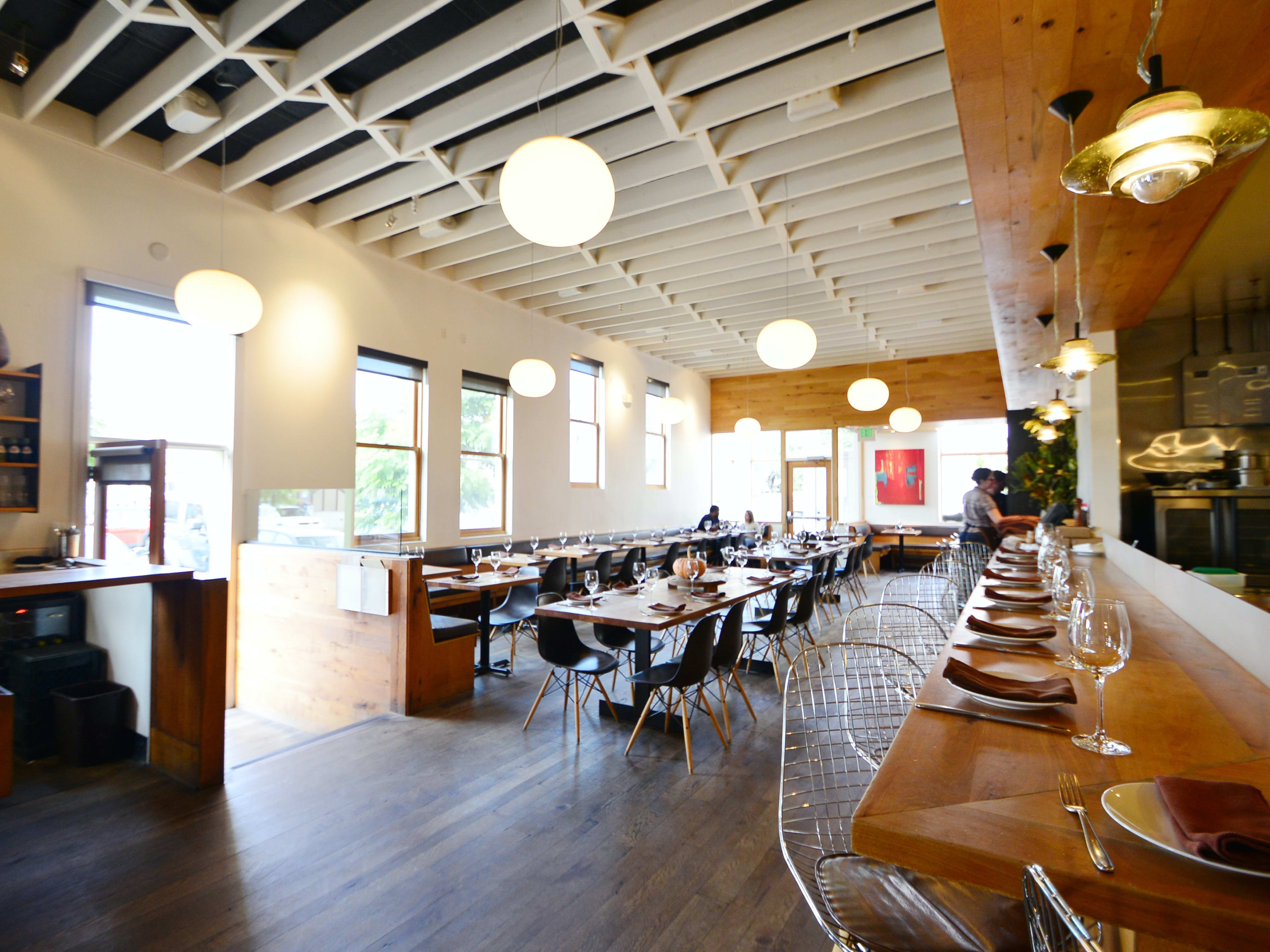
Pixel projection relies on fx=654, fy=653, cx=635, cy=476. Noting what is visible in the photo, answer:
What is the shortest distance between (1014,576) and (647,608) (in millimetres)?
2021

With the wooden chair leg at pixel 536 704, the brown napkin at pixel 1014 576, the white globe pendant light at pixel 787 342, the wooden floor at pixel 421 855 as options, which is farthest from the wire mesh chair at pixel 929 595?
the white globe pendant light at pixel 787 342

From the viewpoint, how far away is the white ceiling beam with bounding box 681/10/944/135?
356 cm

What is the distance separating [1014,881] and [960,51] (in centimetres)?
217

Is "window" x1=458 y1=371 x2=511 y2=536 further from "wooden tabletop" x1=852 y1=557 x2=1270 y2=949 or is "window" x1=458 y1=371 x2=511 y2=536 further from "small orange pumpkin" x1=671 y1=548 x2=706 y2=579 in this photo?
"wooden tabletop" x1=852 y1=557 x2=1270 y2=949

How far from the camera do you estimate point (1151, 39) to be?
1746 mm

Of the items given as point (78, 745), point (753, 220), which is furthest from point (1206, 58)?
Answer: point (78, 745)

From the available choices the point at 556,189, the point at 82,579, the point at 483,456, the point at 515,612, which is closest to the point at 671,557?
the point at 483,456

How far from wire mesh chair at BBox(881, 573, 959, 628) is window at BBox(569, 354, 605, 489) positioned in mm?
4545

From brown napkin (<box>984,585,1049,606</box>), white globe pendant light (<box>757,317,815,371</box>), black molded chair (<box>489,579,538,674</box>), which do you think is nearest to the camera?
brown napkin (<box>984,585,1049,606</box>)

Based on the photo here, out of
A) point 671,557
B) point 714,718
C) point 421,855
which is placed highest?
point 671,557

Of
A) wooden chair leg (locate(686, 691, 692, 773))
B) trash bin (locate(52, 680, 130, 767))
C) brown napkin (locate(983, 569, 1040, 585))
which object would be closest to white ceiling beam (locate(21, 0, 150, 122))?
trash bin (locate(52, 680, 130, 767))

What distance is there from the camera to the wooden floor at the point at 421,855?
211cm

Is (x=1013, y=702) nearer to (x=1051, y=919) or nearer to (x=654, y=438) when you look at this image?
(x=1051, y=919)

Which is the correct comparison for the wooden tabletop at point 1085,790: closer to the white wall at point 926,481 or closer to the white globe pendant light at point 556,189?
the white globe pendant light at point 556,189
